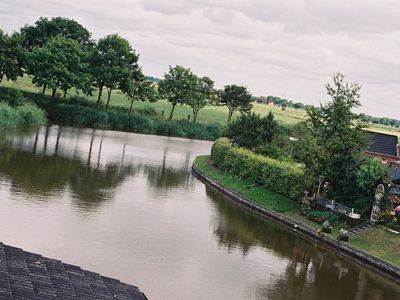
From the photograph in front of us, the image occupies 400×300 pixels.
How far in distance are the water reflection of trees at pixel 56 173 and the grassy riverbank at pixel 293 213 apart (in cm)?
890

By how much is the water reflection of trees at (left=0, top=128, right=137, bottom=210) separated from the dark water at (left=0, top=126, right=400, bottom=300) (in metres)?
0.09

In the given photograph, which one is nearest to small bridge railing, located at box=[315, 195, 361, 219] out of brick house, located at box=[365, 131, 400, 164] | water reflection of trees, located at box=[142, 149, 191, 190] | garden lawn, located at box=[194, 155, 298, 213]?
garden lawn, located at box=[194, 155, 298, 213]

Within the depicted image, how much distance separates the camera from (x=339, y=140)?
44438mm

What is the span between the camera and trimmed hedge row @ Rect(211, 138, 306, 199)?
44219mm

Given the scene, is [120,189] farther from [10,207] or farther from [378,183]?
[378,183]

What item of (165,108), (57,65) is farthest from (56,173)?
(165,108)

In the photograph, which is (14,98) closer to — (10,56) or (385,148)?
(10,56)

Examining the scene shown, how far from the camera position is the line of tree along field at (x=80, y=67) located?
85.4 m

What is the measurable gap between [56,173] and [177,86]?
206 feet

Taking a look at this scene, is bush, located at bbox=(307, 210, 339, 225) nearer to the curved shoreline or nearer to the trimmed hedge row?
the curved shoreline

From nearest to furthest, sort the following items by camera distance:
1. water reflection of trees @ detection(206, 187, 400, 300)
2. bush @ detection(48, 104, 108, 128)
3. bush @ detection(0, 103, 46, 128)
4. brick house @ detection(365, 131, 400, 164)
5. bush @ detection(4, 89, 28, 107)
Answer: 1. water reflection of trees @ detection(206, 187, 400, 300)
2. bush @ detection(0, 103, 46, 128)
3. brick house @ detection(365, 131, 400, 164)
4. bush @ detection(4, 89, 28, 107)
5. bush @ detection(48, 104, 108, 128)

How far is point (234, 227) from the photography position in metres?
37.2

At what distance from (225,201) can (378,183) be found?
41.4 feet

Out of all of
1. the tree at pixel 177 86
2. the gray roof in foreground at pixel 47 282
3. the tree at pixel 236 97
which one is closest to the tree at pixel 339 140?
the gray roof in foreground at pixel 47 282
